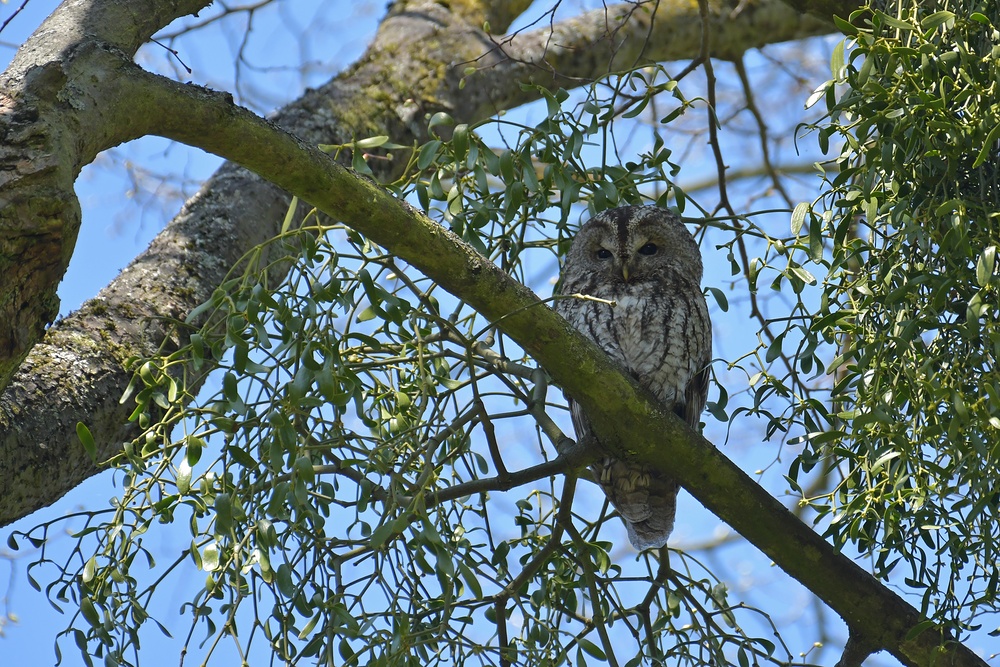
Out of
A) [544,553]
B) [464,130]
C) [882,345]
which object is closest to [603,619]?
[544,553]

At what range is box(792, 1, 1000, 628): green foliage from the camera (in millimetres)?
1387

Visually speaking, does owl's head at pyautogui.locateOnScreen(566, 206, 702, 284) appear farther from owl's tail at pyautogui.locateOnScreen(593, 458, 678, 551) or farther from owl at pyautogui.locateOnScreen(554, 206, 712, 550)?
owl's tail at pyautogui.locateOnScreen(593, 458, 678, 551)

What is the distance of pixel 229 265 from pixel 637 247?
3.41 feet

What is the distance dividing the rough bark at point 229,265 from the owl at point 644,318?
0.47 m

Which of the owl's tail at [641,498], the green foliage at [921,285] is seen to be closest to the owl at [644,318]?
the owl's tail at [641,498]

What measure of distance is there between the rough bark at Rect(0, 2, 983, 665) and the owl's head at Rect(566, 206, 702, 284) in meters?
0.61

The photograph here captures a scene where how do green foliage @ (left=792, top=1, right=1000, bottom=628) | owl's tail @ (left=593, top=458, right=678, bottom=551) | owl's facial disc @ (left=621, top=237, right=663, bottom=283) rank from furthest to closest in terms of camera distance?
owl's facial disc @ (left=621, top=237, right=663, bottom=283) < owl's tail @ (left=593, top=458, right=678, bottom=551) < green foliage @ (left=792, top=1, right=1000, bottom=628)

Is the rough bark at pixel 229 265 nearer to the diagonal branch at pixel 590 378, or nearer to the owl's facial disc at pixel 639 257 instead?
the diagonal branch at pixel 590 378

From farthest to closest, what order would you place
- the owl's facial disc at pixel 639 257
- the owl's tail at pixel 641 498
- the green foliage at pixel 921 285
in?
1. the owl's facial disc at pixel 639 257
2. the owl's tail at pixel 641 498
3. the green foliage at pixel 921 285

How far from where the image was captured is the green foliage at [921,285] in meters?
1.39

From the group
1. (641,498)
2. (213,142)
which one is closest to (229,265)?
(213,142)

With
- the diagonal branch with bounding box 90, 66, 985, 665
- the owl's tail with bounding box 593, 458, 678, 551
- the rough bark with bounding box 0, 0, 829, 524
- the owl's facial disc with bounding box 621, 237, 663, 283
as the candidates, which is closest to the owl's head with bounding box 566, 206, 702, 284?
the owl's facial disc with bounding box 621, 237, 663, 283

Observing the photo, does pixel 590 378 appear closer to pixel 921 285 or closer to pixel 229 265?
pixel 921 285

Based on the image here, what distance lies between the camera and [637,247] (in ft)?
8.45
